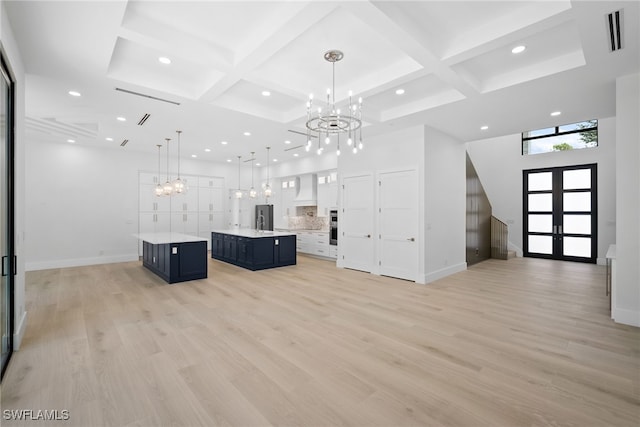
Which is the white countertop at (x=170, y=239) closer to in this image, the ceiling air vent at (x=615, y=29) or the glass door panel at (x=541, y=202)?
the ceiling air vent at (x=615, y=29)

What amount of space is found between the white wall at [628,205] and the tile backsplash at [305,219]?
7.31m

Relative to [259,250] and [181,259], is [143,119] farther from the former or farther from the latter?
[259,250]

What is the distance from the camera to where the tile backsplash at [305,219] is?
10.0 metres

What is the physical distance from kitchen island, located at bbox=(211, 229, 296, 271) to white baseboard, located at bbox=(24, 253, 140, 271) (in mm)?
2907

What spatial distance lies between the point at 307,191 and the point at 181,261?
4963 mm

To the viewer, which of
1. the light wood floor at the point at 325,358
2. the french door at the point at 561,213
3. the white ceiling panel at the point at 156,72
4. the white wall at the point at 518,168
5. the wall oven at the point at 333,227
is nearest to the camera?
the light wood floor at the point at 325,358

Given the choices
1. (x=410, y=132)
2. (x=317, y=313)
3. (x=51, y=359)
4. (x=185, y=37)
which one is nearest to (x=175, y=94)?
(x=185, y=37)

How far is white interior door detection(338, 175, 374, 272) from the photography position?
6688mm

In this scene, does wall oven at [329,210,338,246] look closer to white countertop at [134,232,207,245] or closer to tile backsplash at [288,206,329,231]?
tile backsplash at [288,206,329,231]

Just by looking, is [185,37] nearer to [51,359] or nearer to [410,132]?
[51,359]

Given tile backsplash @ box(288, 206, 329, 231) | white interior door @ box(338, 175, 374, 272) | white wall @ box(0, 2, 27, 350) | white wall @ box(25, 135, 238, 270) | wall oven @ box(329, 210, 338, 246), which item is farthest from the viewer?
tile backsplash @ box(288, 206, 329, 231)

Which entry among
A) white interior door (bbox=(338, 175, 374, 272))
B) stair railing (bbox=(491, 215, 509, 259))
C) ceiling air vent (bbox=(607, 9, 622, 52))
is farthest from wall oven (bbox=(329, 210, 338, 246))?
ceiling air vent (bbox=(607, 9, 622, 52))

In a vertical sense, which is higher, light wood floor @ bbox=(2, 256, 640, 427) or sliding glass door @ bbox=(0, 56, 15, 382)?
sliding glass door @ bbox=(0, 56, 15, 382)

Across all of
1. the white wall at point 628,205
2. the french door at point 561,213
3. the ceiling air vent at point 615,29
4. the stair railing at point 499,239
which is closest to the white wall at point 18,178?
the ceiling air vent at point 615,29
